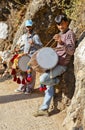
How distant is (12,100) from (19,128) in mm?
1667

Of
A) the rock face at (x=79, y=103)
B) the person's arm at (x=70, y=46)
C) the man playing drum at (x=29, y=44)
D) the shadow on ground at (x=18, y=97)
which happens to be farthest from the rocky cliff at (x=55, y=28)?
the shadow on ground at (x=18, y=97)

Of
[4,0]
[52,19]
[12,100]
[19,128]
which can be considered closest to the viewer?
[19,128]

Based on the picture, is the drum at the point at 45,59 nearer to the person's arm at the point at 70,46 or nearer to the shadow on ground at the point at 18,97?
the person's arm at the point at 70,46

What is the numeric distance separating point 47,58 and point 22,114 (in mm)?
1292

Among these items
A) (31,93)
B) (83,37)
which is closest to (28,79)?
(31,93)

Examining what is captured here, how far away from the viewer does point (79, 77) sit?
22.6 feet

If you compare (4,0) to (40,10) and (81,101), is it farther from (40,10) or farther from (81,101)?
(81,101)

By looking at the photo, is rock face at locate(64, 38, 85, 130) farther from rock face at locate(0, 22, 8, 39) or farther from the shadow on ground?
rock face at locate(0, 22, 8, 39)

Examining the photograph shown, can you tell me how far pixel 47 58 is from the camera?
767cm

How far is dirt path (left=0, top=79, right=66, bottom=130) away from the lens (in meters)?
7.50

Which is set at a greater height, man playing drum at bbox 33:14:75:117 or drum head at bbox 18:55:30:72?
man playing drum at bbox 33:14:75:117

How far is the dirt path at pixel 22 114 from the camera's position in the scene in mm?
7496

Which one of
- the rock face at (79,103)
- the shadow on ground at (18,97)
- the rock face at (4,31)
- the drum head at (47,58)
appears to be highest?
the drum head at (47,58)

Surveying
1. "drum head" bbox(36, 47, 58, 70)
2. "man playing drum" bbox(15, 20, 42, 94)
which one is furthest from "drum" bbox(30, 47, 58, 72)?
"man playing drum" bbox(15, 20, 42, 94)
